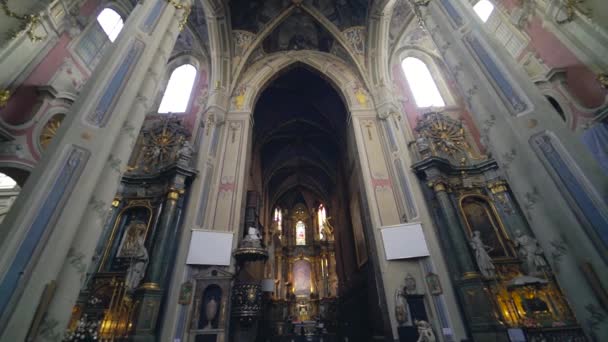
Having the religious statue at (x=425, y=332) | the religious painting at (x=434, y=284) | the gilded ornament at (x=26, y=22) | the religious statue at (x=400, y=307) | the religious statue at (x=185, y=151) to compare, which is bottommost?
the religious statue at (x=425, y=332)

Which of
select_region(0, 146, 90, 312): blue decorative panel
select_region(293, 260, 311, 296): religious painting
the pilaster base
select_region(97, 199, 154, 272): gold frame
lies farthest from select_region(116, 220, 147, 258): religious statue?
select_region(293, 260, 311, 296): religious painting

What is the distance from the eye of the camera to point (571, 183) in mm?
3367

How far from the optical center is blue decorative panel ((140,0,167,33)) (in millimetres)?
5281

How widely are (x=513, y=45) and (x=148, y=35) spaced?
36.5 ft

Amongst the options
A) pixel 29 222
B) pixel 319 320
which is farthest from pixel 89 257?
pixel 319 320

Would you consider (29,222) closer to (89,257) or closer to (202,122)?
(89,257)

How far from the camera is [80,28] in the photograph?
8.17 metres

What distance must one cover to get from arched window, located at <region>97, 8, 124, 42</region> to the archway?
661cm

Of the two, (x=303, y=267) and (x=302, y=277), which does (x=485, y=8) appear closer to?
(x=303, y=267)

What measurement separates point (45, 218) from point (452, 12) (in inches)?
314

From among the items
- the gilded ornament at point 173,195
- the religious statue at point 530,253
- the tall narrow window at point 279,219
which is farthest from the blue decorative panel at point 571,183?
the tall narrow window at point 279,219

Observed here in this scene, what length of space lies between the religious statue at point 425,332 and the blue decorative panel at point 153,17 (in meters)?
9.37

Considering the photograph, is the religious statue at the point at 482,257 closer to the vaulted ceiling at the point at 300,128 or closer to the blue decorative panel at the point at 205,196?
the vaulted ceiling at the point at 300,128

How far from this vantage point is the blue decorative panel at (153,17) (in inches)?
→ 208
